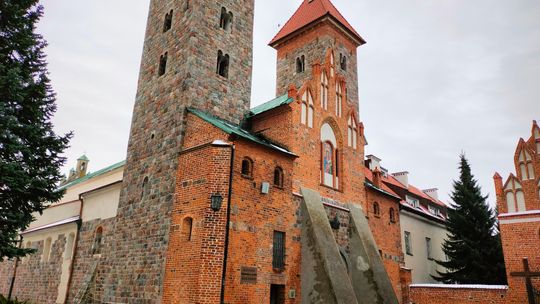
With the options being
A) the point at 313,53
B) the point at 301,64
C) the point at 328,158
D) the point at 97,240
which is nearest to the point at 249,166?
the point at 328,158

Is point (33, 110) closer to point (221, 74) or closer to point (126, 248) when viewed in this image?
point (126, 248)

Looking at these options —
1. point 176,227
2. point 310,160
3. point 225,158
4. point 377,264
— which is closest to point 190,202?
point 176,227

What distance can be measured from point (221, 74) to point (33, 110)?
335 inches

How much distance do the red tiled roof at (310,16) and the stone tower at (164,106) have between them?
27.0ft

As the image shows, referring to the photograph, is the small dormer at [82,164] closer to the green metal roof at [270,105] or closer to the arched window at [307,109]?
the green metal roof at [270,105]

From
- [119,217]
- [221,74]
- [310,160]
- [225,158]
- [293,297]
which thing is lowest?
[293,297]

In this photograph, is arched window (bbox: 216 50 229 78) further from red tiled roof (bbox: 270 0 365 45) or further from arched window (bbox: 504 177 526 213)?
arched window (bbox: 504 177 526 213)

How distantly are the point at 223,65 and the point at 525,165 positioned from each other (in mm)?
14895

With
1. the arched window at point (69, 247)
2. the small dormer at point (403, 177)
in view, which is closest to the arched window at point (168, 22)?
the arched window at point (69, 247)

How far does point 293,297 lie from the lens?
1723 centimetres

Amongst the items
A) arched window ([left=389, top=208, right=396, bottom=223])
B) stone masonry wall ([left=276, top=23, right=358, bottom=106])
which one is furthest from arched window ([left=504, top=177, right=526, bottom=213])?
stone masonry wall ([left=276, top=23, right=358, bottom=106])

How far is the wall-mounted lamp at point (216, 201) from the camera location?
50.2 ft

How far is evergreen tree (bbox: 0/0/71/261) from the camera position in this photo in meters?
14.4

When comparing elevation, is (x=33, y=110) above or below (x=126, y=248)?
above
